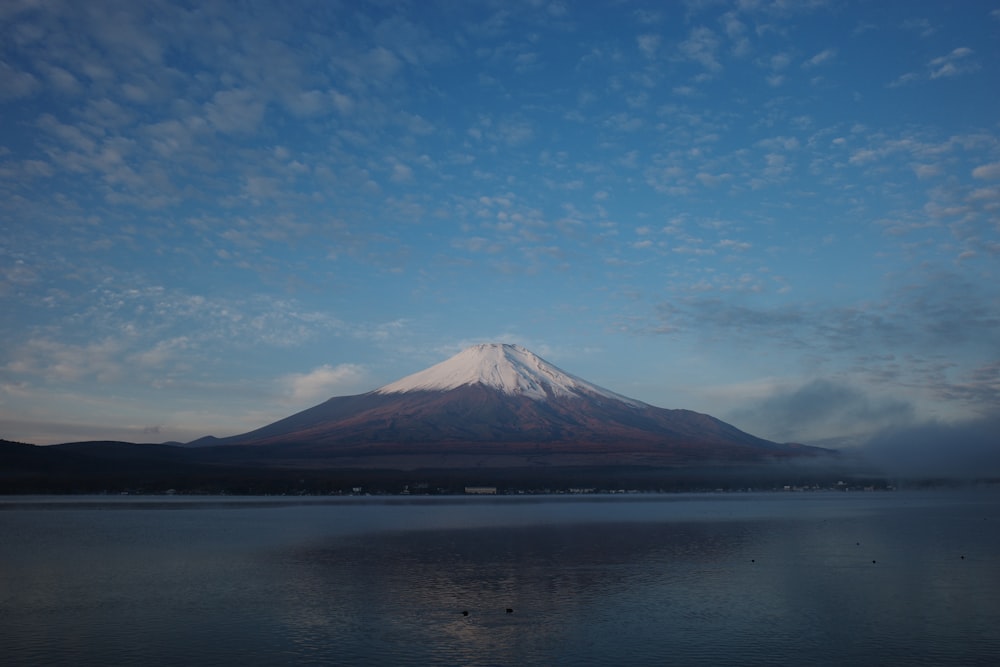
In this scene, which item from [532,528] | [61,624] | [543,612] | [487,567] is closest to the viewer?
[61,624]

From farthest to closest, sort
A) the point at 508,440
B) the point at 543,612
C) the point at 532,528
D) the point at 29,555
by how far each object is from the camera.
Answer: the point at 508,440
the point at 532,528
the point at 29,555
the point at 543,612

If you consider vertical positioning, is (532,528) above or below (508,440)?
below

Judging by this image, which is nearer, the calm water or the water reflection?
the calm water

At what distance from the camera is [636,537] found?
4941 cm

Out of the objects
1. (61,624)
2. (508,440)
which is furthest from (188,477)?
(61,624)

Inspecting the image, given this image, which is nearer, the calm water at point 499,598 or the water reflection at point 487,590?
the calm water at point 499,598

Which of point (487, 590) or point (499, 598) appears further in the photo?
point (487, 590)

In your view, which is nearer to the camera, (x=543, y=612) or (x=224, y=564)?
(x=543, y=612)

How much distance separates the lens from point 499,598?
87.6 ft

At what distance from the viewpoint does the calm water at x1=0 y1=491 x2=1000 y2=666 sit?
64.0ft

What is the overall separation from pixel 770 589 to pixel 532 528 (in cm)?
2963

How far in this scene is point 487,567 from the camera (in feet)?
114

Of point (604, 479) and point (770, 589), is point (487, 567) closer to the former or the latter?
point (770, 589)

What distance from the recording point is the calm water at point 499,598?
19.5 m
